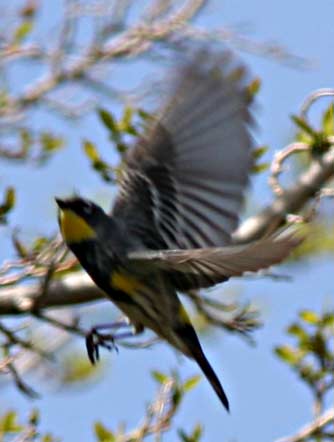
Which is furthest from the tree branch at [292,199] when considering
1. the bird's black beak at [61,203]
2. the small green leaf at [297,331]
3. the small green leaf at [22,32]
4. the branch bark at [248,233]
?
the small green leaf at [22,32]


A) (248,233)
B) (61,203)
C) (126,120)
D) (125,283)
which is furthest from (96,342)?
(126,120)

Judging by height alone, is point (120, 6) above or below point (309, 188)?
above

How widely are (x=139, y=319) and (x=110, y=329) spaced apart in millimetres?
199

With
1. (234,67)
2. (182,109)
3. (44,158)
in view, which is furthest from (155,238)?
(44,158)

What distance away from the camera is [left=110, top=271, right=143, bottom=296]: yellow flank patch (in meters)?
4.53

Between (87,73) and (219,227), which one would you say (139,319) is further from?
(87,73)

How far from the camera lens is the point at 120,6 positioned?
6828mm

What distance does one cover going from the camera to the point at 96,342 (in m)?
4.72

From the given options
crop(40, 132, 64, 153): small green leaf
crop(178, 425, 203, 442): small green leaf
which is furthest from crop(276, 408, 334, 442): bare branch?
crop(40, 132, 64, 153): small green leaf

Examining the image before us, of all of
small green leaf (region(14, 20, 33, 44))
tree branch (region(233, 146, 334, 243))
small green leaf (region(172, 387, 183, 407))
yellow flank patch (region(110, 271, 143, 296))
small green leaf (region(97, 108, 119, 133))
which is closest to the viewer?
yellow flank patch (region(110, 271, 143, 296))

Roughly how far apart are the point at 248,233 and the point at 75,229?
80cm

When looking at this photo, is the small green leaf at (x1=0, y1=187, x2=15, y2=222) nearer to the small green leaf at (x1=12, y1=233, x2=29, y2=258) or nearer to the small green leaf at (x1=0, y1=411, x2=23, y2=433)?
the small green leaf at (x1=12, y1=233, x2=29, y2=258)

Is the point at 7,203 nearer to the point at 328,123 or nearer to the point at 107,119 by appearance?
the point at 107,119

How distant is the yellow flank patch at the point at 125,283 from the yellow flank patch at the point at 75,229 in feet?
0.61
